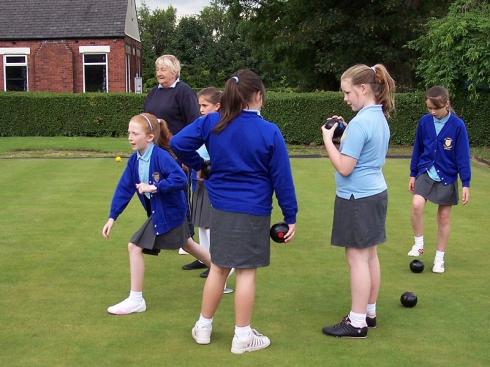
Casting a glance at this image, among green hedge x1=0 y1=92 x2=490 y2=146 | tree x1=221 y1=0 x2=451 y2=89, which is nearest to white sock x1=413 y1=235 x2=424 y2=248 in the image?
green hedge x1=0 y1=92 x2=490 y2=146

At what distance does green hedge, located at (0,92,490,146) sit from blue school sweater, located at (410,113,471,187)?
48.9ft

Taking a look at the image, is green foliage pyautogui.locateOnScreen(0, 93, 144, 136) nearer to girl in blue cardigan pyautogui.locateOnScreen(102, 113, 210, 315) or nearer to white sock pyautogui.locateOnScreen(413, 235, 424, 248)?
white sock pyautogui.locateOnScreen(413, 235, 424, 248)

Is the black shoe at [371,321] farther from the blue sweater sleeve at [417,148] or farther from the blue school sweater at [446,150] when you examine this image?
the blue sweater sleeve at [417,148]

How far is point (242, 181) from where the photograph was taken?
4289 mm

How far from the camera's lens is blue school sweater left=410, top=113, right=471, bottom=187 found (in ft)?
21.1

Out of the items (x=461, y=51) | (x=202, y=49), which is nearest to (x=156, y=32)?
(x=202, y=49)

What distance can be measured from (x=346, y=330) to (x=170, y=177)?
1.66m

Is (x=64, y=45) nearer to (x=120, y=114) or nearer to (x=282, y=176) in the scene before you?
(x=120, y=114)

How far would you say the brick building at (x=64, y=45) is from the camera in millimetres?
31906

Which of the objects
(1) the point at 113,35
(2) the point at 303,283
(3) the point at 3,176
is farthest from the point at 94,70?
(2) the point at 303,283

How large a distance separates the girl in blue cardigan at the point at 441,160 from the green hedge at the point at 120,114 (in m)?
14.9

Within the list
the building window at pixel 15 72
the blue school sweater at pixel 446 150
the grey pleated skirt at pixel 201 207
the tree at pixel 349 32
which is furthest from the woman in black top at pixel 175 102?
the building window at pixel 15 72

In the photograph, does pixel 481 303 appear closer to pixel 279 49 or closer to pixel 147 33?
pixel 279 49

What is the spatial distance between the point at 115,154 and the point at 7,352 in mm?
14460
